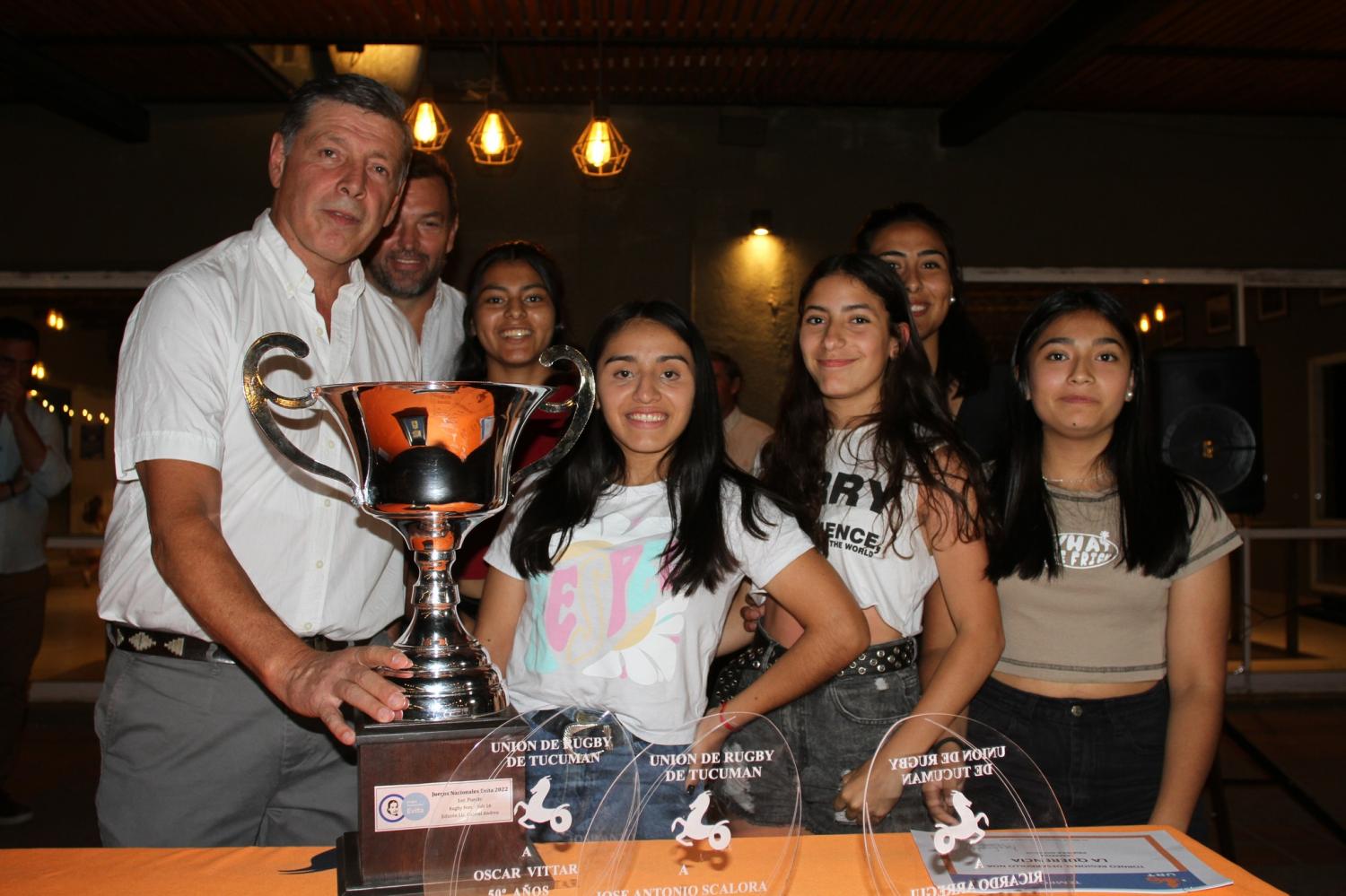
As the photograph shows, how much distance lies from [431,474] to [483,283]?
156 cm

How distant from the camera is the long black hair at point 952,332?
7.93ft

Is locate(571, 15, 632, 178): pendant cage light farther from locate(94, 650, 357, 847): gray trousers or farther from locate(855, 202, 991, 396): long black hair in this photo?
locate(94, 650, 357, 847): gray trousers

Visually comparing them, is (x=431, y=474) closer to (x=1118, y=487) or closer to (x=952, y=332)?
(x=1118, y=487)

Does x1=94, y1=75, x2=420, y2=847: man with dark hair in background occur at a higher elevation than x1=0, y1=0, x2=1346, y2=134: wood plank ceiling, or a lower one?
lower

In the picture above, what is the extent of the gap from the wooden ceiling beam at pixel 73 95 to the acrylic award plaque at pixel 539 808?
5097 millimetres

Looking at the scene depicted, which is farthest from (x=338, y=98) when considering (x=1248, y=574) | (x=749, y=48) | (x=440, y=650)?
(x=1248, y=574)

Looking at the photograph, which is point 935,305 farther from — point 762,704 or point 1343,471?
point 1343,471

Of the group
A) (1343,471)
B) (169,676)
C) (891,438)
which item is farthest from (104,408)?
(1343,471)

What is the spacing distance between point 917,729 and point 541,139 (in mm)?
5321

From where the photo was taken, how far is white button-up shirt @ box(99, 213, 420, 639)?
4.72ft

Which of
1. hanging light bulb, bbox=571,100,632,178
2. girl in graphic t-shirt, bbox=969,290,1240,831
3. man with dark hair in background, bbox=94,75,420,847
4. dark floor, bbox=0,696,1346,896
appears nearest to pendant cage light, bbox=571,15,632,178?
hanging light bulb, bbox=571,100,632,178

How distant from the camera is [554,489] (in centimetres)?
175

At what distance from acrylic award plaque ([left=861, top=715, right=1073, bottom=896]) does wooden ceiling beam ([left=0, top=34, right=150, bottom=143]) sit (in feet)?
17.5

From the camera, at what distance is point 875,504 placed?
5.72 ft
